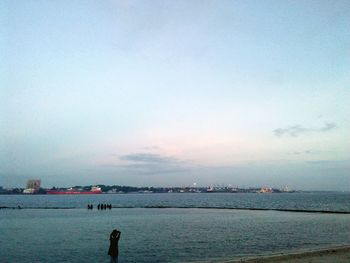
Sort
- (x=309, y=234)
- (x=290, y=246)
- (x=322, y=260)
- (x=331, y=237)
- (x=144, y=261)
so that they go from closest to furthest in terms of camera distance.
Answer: (x=322, y=260)
(x=144, y=261)
(x=290, y=246)
(x=331, y=237)
(x=309, y=234)

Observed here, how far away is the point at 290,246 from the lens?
116 ft

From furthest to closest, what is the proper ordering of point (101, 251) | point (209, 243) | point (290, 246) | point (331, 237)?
point (331, 237), point (209, 243), point (290, 246), point (101, 251)

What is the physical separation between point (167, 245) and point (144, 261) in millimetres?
8429

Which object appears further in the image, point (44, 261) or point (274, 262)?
point (44, 261)

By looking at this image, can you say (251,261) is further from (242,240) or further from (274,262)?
(242,240)

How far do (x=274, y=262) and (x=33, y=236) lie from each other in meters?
32.6

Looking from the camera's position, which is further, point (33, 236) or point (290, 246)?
point (33, 236)

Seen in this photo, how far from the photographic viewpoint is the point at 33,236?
45.5 m

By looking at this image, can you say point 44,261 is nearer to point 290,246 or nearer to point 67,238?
point 67,238

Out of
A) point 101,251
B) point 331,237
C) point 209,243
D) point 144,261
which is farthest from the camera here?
point 331,237

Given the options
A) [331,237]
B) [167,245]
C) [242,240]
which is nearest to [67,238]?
[167,245]

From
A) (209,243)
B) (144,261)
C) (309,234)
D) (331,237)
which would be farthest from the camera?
(309,234)

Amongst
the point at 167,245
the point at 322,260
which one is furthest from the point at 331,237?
the point at 322,260

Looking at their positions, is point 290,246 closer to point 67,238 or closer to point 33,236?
point 67,238
